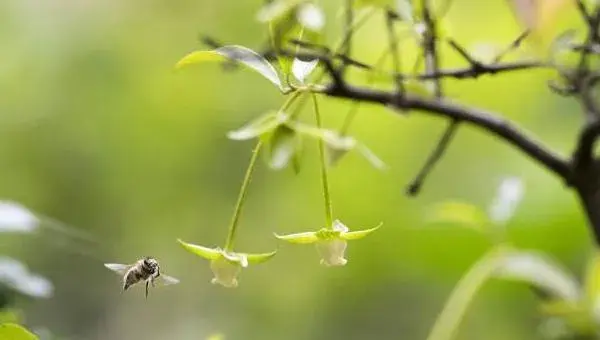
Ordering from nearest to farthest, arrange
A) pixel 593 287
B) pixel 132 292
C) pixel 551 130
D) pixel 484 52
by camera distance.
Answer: pixel 484 52, pixel 593 287, pixel 132 292, pixel 551 130

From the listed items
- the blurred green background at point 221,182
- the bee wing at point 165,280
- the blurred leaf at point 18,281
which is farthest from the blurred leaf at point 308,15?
the blurred green background at point 221,182

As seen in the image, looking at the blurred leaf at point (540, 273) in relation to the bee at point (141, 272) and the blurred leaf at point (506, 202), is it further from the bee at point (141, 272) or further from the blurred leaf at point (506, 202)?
the bee at point (141, 272)

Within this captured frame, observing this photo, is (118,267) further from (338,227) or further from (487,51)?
(487,51)

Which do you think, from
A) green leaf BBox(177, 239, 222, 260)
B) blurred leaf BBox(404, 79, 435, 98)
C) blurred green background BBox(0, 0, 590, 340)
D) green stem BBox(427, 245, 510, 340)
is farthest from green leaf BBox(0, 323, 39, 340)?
blurred green background BBox(0, 0, 590, 340)

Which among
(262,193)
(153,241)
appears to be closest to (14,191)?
(153,241)

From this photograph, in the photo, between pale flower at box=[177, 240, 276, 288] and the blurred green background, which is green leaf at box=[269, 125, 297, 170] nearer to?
pale flower at box=[177, 240, 276, 288]

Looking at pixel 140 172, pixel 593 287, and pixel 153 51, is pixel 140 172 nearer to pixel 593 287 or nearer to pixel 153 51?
pixel 153 51
